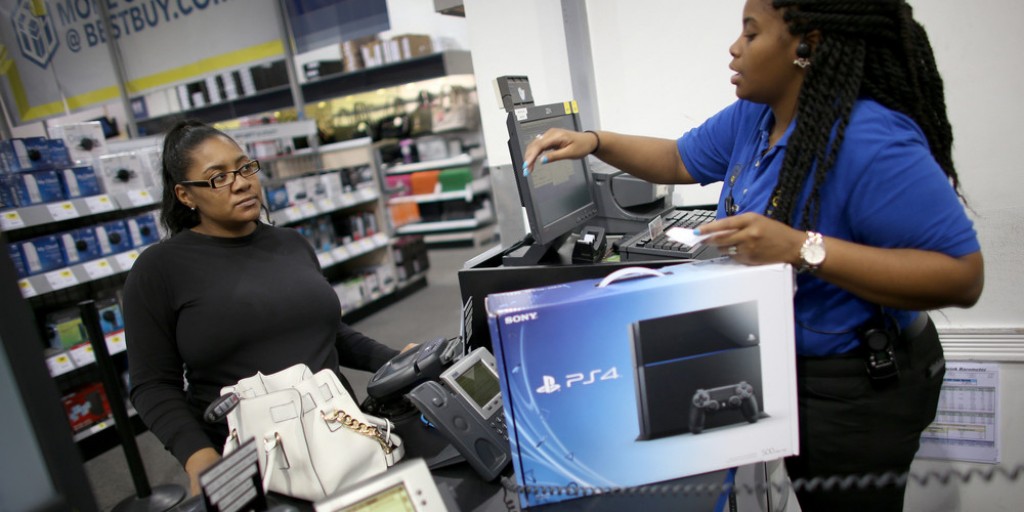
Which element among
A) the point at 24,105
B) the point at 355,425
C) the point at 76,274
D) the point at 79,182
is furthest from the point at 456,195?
the point at 355,425

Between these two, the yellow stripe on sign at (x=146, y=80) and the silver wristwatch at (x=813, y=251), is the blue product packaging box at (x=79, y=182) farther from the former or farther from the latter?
the silver wristwatch at (x=813, y=251)

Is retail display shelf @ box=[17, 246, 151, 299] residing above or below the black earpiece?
below

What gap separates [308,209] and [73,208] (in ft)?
5.41

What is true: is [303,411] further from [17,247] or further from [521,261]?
[17,247]

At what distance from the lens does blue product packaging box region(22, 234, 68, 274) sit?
3.15 meters

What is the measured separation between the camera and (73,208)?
3.27m

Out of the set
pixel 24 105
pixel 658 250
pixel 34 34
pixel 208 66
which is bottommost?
pixel 658 250

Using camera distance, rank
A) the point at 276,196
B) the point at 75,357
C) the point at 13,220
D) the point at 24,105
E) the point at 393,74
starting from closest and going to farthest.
A: the point at 13,220 → the point at 75,357 → the point at 276,196 → the point at 393,74 → the point at 24,105

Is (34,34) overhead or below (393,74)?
overhead

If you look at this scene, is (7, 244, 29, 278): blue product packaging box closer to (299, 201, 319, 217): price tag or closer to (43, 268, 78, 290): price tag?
(43, 268, 78, 290): price tag

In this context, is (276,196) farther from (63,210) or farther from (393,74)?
(393,74)

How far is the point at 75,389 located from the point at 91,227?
98 centimetres

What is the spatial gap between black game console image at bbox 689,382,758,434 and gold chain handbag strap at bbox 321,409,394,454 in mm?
618

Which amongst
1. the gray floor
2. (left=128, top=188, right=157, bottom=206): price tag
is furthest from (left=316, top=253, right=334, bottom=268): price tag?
(left=128, top=188, right=157, bottom=206): price tag
